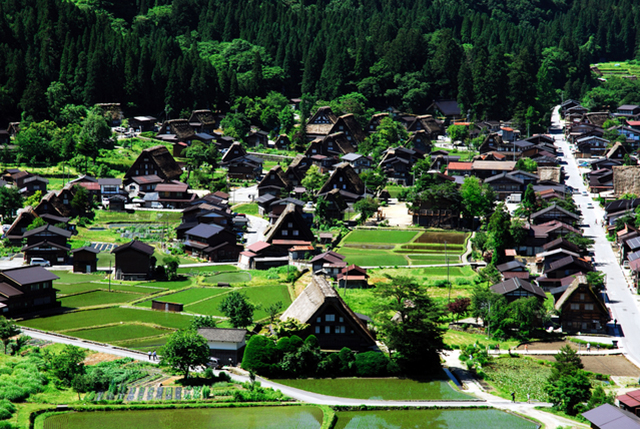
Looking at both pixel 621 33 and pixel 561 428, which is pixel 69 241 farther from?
pixel 621 33

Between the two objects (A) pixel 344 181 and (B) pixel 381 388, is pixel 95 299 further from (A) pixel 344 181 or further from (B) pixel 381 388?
(A) pixel 344 181

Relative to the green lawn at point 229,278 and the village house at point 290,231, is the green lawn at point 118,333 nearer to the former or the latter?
the green lawn at point 229,278

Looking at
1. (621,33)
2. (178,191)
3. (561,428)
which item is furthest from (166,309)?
(621,33)

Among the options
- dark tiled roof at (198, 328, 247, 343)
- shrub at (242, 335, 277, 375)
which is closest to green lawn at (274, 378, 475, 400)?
shrub at (242, 335, 277, 375)

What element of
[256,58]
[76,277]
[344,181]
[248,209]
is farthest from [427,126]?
[76,277]

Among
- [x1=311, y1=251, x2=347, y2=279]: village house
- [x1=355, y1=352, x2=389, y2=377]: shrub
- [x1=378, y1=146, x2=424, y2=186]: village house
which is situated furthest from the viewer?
[x1=378, y1=146, x2=424, y2=186]: village house

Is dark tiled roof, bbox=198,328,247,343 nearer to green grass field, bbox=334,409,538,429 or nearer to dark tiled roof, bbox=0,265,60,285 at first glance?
green grass field, bbox=334,409,538,429
